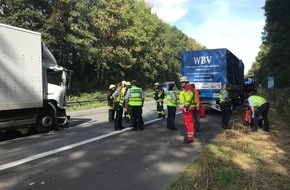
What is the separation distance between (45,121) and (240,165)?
299 inches

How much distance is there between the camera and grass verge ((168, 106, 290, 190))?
636 centimetres

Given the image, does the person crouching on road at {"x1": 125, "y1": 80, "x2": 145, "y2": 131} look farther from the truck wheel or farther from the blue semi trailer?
the blue semi trailer

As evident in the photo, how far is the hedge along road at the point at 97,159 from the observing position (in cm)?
661

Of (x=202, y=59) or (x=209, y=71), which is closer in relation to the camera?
(x=209, y=71)

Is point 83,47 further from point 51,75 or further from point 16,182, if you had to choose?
point 16,182

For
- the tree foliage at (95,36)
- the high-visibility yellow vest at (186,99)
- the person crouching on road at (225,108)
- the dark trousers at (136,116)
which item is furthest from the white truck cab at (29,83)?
the tree foliage at (95,36)

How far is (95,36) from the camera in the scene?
135 ft

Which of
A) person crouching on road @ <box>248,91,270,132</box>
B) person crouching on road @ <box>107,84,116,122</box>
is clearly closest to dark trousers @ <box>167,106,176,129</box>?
person crouching on road @ <box>248,91,270,132</box>

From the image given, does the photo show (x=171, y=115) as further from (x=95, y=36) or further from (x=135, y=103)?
(x=95, y=36)

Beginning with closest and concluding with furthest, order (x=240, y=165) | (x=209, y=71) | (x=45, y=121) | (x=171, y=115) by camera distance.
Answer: (x=240, y=165)
(x=45, y=121)
(x=171, y=115)
(x=209, y=71)

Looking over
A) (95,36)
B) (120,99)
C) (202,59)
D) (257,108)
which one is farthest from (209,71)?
(95,36)

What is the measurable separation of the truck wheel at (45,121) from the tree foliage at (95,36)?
19171 mm

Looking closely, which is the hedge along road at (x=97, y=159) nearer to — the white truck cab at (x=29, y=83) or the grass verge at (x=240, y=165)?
the grass verge at (x=240, y=165)

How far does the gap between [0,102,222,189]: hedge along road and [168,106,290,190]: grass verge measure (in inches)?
16.2
